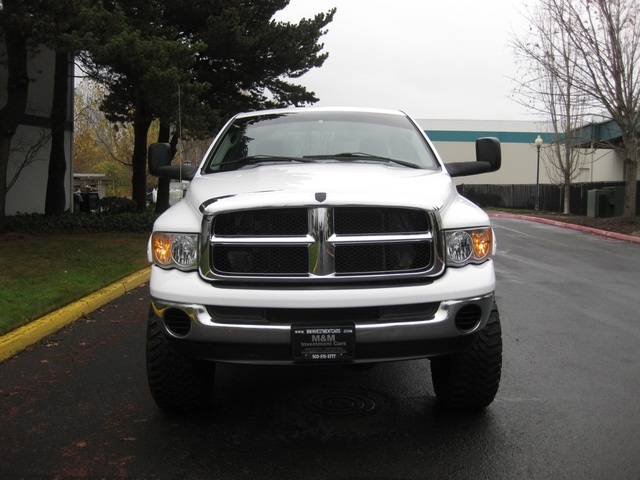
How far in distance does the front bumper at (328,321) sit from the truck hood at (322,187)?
46 cm

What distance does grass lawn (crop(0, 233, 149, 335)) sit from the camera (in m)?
6.91

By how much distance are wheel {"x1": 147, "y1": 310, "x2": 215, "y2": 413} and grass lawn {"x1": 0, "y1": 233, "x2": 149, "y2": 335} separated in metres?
2.67

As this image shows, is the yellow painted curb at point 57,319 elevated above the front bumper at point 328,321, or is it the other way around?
the front bumper at point 328,321

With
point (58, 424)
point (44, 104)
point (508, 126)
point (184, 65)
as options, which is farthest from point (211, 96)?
point (508, 126)

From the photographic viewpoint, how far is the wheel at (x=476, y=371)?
146 inches

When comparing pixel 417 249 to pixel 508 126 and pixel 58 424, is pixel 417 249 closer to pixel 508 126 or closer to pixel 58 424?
pixel 58 424

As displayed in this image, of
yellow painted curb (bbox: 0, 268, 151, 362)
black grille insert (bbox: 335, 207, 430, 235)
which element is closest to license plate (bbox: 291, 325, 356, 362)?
black grille insert (bbox: 335, 207, 430, 235)

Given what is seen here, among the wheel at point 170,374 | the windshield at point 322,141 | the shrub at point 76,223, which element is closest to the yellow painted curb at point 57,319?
the wheel at point 170,374

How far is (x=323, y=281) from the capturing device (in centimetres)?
338

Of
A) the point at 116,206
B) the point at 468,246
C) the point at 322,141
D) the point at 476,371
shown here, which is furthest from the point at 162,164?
the point at 116,206

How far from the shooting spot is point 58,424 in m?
3.90

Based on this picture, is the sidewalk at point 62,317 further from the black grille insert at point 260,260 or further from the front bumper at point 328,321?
the black grille insert at point 260,260

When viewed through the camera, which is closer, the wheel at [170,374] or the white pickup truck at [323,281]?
the white pickup truck at [323,281]

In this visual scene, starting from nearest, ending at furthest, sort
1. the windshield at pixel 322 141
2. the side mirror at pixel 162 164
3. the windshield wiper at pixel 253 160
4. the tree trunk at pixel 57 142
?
the windshield wiper at pixel 253 160, the windshield at pixel 322 141, the side mirror at pixel 162 164, the tree trunk at pixel 57 142
